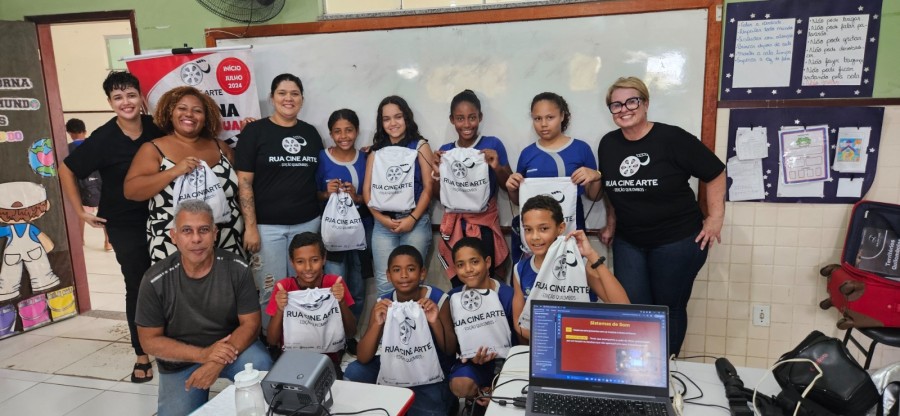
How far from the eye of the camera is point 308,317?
8.39ft

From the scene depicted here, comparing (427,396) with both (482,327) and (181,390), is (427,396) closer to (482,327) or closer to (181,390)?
(482,327)

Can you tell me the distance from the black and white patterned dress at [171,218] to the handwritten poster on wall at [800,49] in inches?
110

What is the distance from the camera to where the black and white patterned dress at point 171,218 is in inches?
118

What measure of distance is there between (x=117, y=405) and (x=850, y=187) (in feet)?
13.7

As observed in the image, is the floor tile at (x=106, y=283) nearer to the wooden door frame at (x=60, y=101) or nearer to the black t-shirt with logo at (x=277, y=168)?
the wooden door frame at (x=60, y=101)

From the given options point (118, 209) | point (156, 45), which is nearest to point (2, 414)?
point (118, 209)

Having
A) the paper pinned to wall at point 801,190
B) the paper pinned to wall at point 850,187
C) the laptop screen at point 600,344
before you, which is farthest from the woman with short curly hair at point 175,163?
the paper pinned to wall at point 850,187

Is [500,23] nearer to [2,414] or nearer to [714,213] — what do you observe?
[714,213]

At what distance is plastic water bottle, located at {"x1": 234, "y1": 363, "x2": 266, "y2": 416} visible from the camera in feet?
5.21

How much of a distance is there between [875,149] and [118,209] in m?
4.12

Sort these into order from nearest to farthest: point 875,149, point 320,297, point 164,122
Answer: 1. point 320,297
2. point 875,149
3. point 164,122

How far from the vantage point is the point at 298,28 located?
3.64 m

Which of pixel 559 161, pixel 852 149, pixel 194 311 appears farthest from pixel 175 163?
pixel 852 149

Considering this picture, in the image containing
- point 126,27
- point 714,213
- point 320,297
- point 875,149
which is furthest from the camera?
point 126,27
